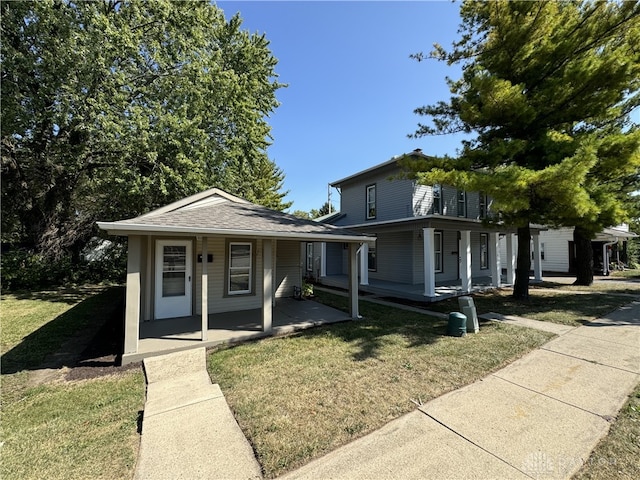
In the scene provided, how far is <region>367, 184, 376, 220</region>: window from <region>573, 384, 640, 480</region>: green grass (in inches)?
446

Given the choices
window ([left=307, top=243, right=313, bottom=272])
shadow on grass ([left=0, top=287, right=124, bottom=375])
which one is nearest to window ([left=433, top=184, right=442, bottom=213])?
window ([left=307, top=243, right=313, bottom=272])

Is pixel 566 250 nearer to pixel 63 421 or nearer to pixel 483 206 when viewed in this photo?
pixel 483 206

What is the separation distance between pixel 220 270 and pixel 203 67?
10.9 m

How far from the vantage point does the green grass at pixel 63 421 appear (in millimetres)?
2631

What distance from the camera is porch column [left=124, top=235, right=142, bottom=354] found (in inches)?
197

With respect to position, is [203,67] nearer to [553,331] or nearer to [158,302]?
[158,302]

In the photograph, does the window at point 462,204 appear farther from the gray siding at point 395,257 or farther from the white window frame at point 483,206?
the gray siding at point 395,257

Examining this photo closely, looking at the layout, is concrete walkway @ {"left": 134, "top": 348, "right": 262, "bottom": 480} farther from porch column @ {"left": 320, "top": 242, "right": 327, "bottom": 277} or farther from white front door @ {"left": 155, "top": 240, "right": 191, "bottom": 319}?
porch column @ {"left": 320, "top": 242, "right": 327, "bottom": 277}

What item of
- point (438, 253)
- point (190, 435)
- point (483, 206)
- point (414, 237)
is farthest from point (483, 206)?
point (190, 435)

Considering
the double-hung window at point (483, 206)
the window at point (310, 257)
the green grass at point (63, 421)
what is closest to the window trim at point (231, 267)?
the green grass at point (63, 421)

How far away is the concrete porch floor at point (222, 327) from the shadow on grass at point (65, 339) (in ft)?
3.48

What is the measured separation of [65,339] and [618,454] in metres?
9.70

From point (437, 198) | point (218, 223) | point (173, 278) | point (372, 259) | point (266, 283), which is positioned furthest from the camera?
point (372, 259)

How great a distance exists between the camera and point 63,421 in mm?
3363
